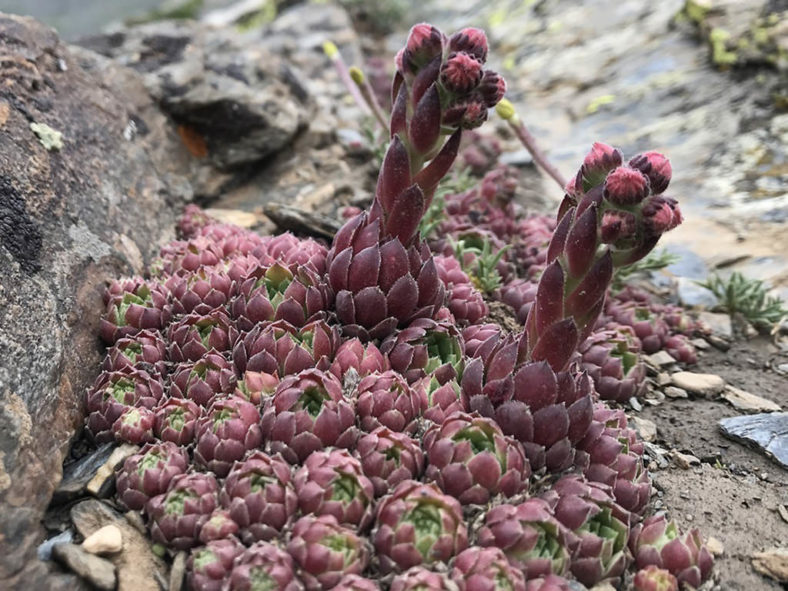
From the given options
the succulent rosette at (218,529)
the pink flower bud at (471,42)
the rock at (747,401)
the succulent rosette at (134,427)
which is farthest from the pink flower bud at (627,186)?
the succulent rosette at (134,427)

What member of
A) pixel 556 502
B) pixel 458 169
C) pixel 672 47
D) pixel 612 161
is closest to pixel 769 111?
pixel 672 47

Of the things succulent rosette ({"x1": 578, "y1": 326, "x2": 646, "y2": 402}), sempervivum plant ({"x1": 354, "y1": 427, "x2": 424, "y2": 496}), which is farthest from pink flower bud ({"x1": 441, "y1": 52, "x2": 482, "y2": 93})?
succulent rosette ({"x1": 578, "y1": 326, "x2": 646, "y2": 402})

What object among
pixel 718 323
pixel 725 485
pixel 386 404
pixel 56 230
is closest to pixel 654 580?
pixel 725 485

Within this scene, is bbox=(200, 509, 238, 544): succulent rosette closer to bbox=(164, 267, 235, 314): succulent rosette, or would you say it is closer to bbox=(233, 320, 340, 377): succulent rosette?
bbox=(233, 320, 340, 377): succulent rosette

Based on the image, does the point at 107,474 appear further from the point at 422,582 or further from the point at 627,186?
the point at 627,186

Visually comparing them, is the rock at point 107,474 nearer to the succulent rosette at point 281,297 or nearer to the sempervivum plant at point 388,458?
the succulent rosette at point 281,297
